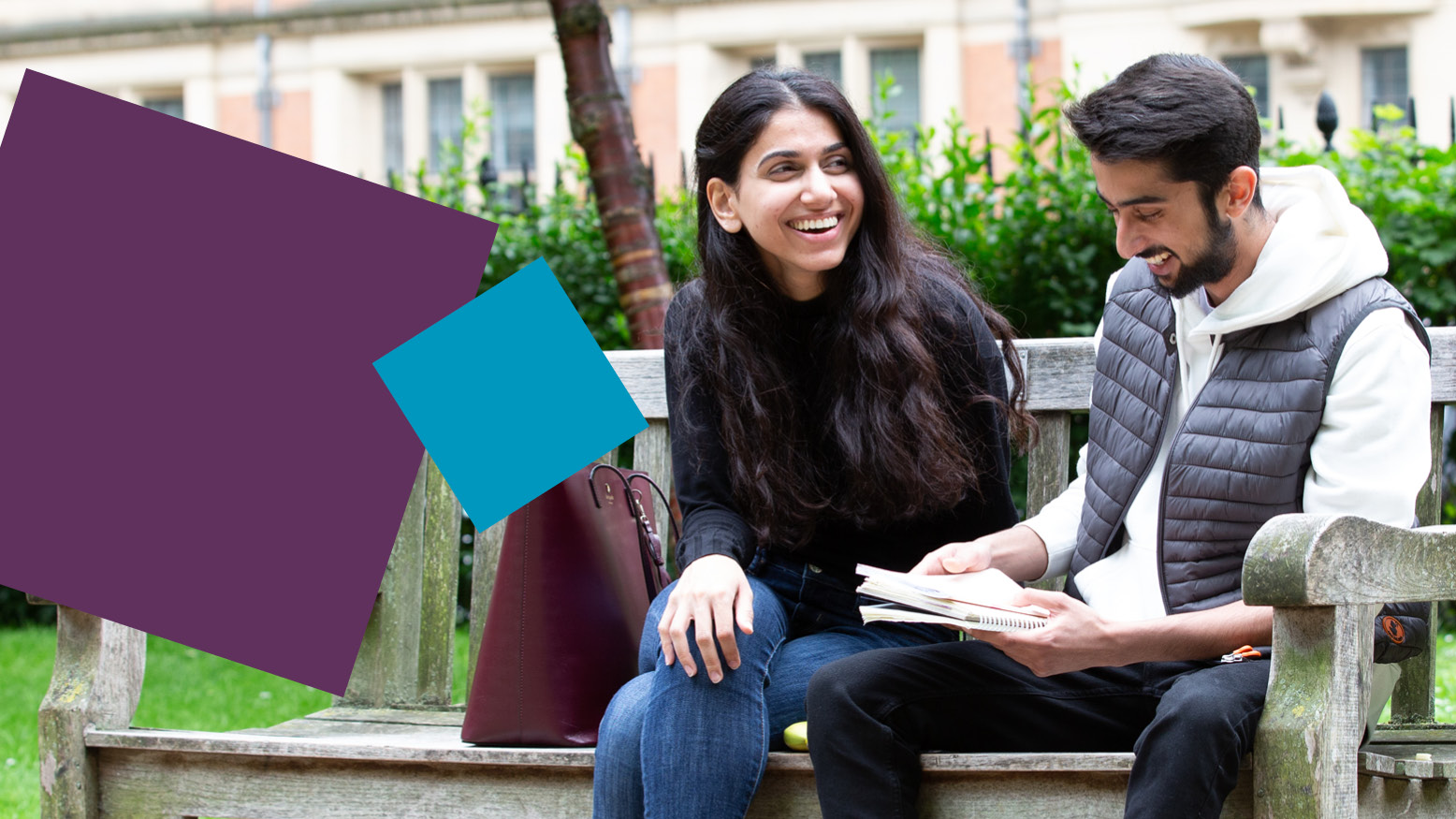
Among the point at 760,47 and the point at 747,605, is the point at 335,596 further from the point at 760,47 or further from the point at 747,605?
the point at 760,47

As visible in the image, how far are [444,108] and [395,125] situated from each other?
1.04 m

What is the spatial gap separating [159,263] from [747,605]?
3.84ft

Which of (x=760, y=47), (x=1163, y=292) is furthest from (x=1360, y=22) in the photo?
(x=1163, y=292)

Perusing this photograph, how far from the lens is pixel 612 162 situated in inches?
141

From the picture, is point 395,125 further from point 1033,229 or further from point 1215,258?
point 1215,258

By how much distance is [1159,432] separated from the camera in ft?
6.93

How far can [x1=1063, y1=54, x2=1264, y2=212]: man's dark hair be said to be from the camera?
1.93 m

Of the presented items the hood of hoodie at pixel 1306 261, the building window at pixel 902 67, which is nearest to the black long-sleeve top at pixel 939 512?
the hood of hoodie at pixel 1306 261

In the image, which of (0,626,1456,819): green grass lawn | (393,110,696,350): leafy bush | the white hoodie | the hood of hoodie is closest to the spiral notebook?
the white hoodie

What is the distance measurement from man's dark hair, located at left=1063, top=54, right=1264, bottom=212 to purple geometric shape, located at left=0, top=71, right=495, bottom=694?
3.49 ft

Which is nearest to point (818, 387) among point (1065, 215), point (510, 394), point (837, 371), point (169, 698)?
point (837, 371)

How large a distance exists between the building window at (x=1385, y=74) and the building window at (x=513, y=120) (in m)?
11.0

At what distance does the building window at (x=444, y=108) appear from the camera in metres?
21.4

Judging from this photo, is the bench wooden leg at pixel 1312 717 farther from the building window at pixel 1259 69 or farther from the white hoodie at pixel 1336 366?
the building window at pixel 1259 69
